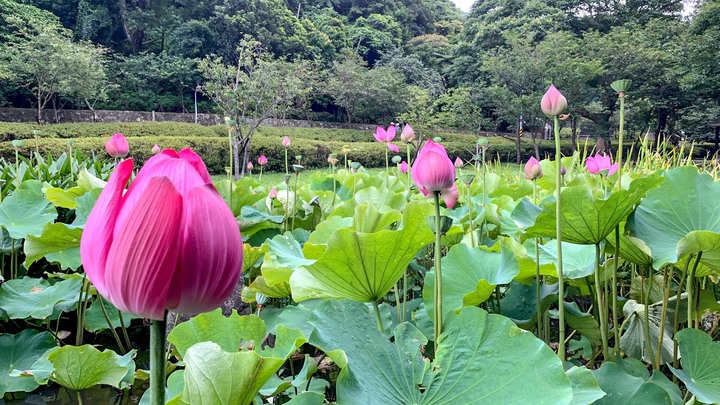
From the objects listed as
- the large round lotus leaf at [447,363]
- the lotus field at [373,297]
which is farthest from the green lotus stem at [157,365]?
the large round lotus leaf at [447,363]

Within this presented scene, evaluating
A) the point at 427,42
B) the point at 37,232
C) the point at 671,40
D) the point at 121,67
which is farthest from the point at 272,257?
the point at 427,42

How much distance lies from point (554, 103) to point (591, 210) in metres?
0.12

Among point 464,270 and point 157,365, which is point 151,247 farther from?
point 464,270

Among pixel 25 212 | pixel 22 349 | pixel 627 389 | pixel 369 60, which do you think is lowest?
pixel 22 349

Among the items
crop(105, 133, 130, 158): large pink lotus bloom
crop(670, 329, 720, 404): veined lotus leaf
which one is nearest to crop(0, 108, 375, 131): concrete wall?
crop(105, 133, 130, 158): large pink lotus bloom

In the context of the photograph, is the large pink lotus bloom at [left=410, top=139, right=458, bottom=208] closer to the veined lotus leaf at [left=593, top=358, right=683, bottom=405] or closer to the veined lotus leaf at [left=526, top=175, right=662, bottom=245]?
the veined lotus leaf at [left=526, top=175, right=662, bottom=245]

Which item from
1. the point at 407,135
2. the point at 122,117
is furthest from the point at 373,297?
the point at 122,117

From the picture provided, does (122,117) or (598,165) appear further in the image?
(122,117)

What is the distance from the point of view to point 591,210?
502 mm

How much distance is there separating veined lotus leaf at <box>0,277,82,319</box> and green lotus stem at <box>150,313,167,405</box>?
0.73 metres

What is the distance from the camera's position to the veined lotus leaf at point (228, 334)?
1.54 ft

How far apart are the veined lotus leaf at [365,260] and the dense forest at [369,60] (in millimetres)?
9410

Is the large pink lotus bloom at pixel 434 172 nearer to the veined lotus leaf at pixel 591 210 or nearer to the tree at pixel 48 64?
the veined lotus leaf at pixel 591 210

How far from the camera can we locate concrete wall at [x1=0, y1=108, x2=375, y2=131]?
14742 millimetres
